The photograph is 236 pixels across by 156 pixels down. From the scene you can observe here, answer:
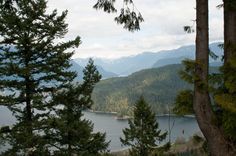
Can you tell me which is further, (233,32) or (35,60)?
(35,60)

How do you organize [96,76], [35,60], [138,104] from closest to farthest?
[35,60] → [96,76] → [138,104]

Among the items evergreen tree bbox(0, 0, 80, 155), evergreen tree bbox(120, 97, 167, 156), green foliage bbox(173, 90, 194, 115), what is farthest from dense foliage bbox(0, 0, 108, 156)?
evergreen tree bbox(120, 97, 167, 156)

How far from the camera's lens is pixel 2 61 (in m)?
16.4

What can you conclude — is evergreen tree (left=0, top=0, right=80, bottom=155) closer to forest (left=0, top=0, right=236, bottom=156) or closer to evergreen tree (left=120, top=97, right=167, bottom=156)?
forest (left=0, top=0, right=236, bottom=156)

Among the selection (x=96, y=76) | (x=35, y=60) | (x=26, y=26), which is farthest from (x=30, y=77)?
(x=96, y=76)

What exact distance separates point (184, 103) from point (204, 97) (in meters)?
0.64

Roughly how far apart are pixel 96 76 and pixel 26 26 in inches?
283

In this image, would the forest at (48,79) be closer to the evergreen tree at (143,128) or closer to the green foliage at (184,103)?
the green foliage at (184,103)

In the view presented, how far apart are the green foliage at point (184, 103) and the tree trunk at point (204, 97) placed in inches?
15.9

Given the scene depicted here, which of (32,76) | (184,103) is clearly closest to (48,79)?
(32,76)

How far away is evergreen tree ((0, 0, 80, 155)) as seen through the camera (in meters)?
14.9

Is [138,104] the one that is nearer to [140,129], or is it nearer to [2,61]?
[140,129]

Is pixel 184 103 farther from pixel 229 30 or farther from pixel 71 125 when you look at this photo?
pixel 71 125

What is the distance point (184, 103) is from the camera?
7238mm
